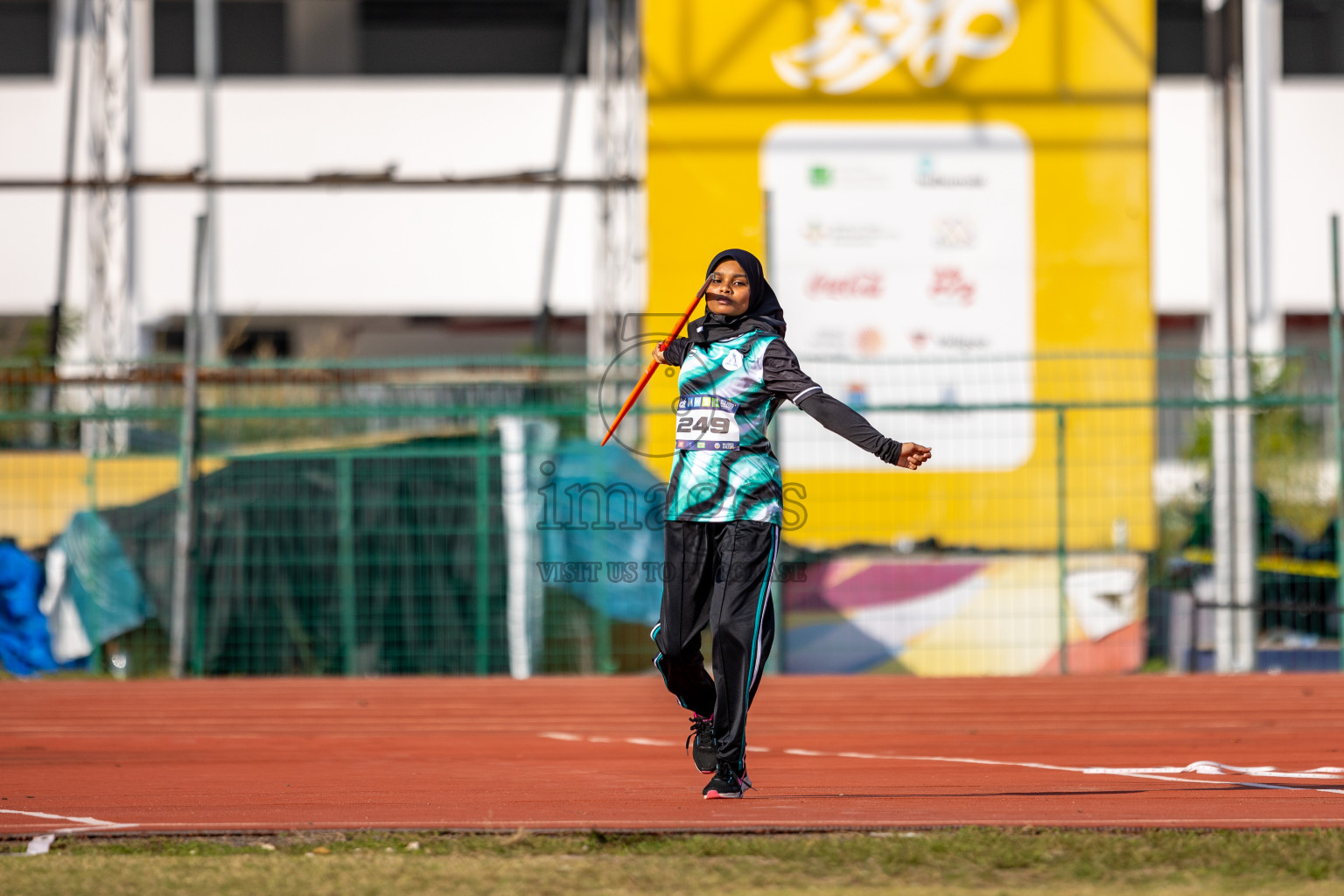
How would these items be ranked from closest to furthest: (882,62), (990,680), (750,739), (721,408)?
(721,408), (750,739), (990,680), (882,62)

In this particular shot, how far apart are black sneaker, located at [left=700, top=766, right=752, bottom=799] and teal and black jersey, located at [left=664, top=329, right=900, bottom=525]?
822mm

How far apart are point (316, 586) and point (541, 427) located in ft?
6.11

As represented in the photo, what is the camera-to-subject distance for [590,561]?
10.8m

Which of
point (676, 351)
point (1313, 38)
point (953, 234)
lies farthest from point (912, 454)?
point (1313, 38)

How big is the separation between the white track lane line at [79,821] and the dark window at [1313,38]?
19.3 m

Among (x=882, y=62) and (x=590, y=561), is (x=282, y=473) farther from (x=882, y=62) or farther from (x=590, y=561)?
(x=882, y=62)

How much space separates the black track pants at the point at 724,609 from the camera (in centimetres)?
496

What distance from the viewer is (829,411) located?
191 inches

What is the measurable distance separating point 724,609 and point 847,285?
816cm

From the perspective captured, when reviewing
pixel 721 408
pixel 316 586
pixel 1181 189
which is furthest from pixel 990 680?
pixel 1181 189

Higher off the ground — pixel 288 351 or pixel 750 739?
pixel 288 351

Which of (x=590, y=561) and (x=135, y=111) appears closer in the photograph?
(x=590, y=561)

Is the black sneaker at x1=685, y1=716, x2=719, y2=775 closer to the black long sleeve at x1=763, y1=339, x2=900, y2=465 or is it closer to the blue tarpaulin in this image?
the black long sleeve at x1=763, y1=339, x2=900, y2=465

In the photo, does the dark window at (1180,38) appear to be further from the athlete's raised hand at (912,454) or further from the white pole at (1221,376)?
the athlete's raised hand at (912,454)
